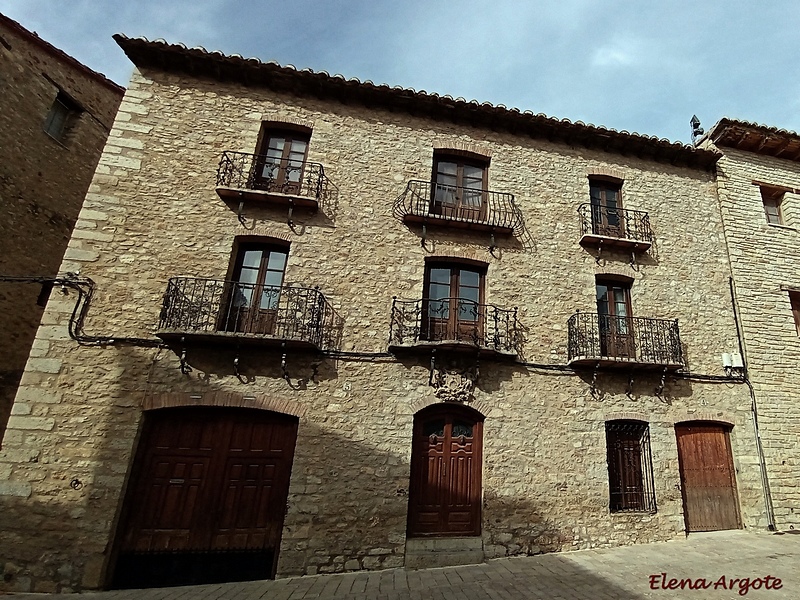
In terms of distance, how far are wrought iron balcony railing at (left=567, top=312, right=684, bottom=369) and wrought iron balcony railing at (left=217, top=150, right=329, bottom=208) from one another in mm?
5768

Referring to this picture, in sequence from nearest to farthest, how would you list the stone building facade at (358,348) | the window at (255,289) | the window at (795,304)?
the stone building facade at (358,348) → the window at (255,289) → the window at (795,304)

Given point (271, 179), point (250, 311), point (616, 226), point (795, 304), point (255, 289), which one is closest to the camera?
point (250, 311)

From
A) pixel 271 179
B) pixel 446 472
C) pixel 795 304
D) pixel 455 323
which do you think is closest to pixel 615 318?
pixel 455 323

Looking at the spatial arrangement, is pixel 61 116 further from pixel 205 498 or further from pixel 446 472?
pixel 446 472

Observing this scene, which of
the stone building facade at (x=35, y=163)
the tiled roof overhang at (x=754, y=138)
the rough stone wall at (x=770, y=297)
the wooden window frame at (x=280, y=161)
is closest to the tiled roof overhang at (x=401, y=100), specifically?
the tiled roof overhang at (x=754, y=138)

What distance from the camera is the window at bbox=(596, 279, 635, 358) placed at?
807 cm

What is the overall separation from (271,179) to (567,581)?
333 inches

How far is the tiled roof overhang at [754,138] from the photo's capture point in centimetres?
979

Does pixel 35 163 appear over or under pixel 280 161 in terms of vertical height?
over

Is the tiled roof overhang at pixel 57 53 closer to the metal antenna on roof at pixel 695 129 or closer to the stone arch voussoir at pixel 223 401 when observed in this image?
the stone arch voussoir at pixel 223 401

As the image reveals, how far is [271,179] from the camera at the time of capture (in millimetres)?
8031

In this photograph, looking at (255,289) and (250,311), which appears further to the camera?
(255,289)

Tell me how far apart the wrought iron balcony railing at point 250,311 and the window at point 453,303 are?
1.84 metres
